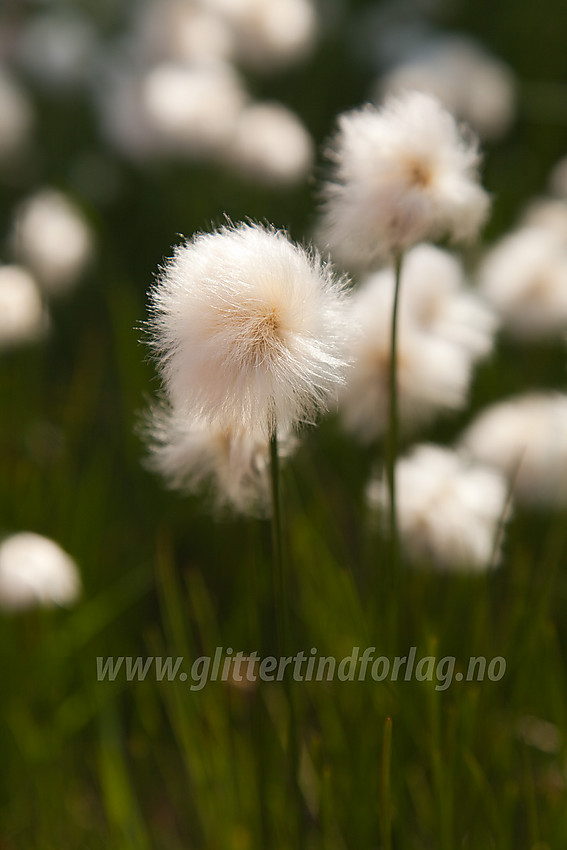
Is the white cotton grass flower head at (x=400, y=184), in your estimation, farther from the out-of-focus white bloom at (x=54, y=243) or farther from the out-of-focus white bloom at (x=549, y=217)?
the out-of-focus white bloom at (x=54, y=243)

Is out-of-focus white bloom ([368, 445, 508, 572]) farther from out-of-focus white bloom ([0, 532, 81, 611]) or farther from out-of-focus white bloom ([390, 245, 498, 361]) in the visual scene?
→ out-of-focus white bloom ([0, 532, 81, 611])

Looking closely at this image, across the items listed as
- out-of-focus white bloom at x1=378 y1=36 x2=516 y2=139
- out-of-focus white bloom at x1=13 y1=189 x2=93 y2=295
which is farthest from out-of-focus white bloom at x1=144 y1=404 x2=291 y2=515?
out-of-focus white bloom at x1=378 y1=36 x2=516 y2=139

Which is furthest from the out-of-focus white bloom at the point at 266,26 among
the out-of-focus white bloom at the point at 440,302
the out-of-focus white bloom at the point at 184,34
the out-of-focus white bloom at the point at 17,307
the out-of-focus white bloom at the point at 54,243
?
the out-of-focus white bloom at the point at 440,302

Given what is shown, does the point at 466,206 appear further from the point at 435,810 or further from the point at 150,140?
the point at 150,140

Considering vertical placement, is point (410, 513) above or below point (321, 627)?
above

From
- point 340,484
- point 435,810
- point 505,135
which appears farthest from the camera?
point 505,135

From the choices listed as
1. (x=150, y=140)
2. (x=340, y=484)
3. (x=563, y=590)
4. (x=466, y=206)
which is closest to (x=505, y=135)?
(x=150, y=140)
